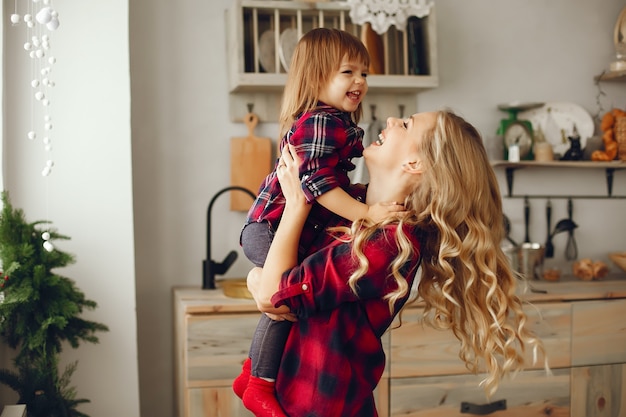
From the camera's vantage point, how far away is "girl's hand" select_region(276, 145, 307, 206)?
176 centimetres

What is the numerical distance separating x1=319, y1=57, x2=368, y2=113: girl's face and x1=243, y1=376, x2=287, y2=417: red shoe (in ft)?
2.27

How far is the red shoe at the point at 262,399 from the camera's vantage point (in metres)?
1.75

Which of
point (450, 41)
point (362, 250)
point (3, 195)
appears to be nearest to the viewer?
point (362, 250)

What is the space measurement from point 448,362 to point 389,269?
1.65 m

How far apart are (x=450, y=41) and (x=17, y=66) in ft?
6.51

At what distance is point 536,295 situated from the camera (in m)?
3.29

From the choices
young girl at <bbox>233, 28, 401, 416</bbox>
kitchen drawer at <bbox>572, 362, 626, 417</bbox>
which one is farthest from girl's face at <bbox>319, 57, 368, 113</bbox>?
kitchen drawer at <bbox>572, 362, 626, 417</bbox>

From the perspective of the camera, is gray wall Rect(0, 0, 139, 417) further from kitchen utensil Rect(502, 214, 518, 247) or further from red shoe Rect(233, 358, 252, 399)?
kitchen utensil Rect(502, 214, 518, 247)

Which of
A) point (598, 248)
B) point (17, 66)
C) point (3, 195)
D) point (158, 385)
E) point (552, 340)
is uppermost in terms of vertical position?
point (17, 66)

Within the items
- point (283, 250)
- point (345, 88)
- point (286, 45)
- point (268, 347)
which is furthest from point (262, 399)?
point (286, 45)

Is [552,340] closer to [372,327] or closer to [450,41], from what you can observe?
[450,41]

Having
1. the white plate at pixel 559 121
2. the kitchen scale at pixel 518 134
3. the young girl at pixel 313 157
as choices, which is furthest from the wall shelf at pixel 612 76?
the young girl at pixel 313 157

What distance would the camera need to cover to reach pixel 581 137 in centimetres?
396

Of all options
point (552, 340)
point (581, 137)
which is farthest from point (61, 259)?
point (581, 137)
